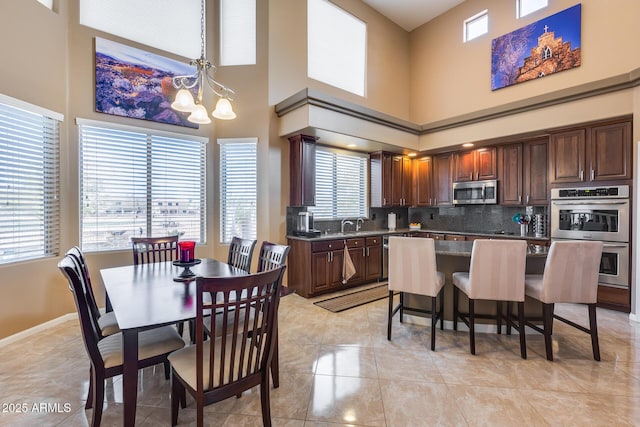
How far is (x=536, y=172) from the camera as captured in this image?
4.67 m

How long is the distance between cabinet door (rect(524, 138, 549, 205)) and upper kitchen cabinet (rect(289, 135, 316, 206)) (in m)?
3.66

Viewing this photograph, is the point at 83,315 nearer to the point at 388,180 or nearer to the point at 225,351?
A: the point at 225,351

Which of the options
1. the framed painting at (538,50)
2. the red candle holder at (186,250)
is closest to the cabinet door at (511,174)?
the framed painting at (538,50)

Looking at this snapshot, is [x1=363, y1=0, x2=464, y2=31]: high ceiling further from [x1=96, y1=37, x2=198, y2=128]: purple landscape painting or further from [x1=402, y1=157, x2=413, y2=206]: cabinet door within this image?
[x1=96, y1=37, x2=198, y2=128]: purple landscape painting

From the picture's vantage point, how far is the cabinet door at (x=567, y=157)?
397 centimetres

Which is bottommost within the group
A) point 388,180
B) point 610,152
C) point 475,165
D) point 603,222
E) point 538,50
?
point 603,222

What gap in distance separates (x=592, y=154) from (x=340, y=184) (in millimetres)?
3763

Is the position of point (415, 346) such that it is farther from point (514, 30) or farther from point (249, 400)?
point (514, 30)

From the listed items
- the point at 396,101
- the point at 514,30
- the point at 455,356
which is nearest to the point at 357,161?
the point at 396,101

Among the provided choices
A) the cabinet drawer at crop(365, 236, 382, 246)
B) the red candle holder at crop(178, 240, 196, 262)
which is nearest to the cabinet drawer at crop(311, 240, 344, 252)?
the cabinet drawer at crop(365, 236, 382, 246)

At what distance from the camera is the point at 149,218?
13.3ft

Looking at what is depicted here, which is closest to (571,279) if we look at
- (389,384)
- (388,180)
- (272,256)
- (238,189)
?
(389,384)

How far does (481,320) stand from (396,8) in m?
6.30

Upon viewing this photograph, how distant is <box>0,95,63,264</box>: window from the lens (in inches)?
113
